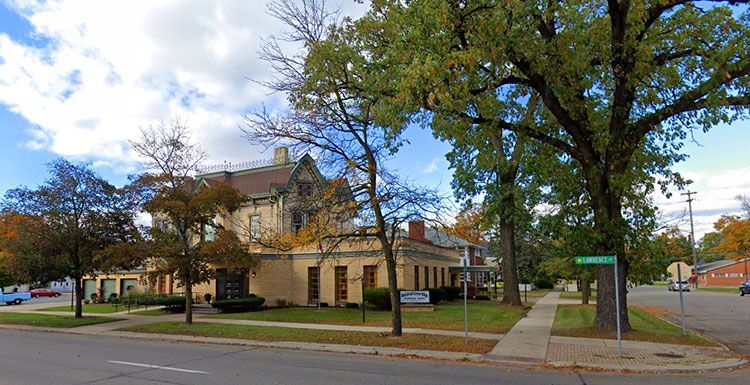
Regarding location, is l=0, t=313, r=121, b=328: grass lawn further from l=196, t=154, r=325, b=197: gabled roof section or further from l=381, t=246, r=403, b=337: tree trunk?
l=381, t=246, r=403, b=337: tree trunk

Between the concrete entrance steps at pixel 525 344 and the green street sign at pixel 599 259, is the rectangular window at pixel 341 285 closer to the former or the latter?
the concrete entrance steps at pixel 525 344

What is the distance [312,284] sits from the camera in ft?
104

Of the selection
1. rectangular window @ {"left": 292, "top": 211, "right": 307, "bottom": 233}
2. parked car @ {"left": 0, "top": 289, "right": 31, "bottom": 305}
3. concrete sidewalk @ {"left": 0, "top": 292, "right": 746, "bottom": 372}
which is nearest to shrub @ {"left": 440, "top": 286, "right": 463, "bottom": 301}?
rectangular window @ {"left": 292, "top": 211, "right": 307, "bottom": 233}

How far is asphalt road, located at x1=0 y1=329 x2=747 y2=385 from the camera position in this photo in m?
9.28

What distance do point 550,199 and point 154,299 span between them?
23645 millimetres

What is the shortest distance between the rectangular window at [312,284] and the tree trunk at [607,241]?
760 inches

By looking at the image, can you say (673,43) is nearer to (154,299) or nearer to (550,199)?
(550,199)

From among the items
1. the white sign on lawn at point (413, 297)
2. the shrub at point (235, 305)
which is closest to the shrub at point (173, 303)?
the shrub at point (235, 305)

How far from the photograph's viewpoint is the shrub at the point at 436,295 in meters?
A: 30.1

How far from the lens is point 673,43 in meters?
14.8

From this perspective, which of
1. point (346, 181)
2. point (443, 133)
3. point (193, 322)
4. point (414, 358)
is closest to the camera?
point (414, 358)

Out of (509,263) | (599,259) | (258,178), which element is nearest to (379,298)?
(509,263)

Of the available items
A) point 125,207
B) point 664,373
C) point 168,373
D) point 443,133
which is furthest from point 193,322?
point 664,373

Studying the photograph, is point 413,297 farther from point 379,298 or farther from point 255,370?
point 255,370
